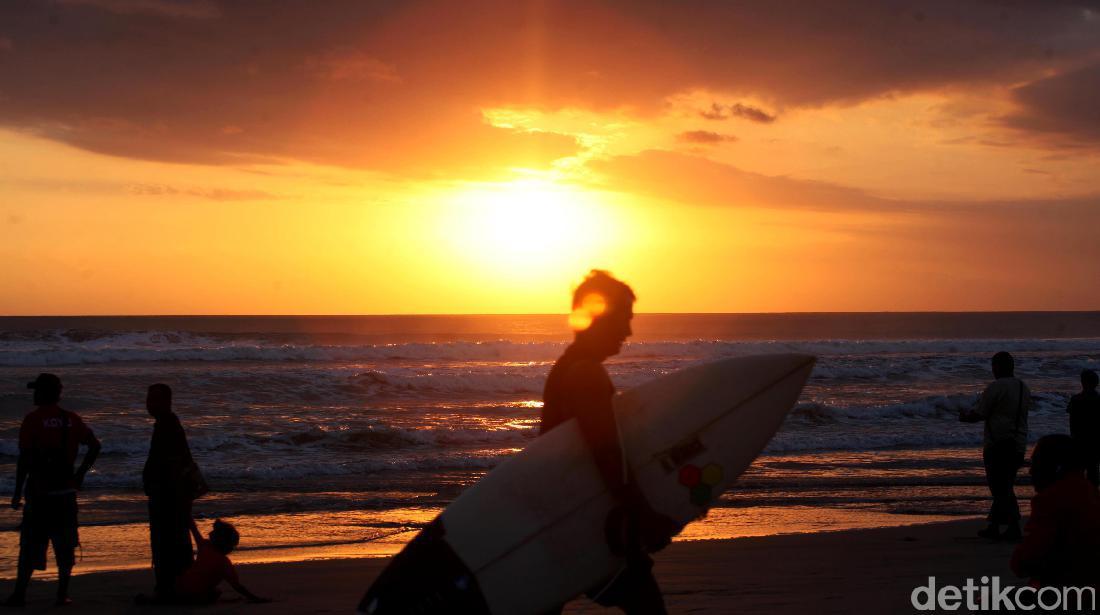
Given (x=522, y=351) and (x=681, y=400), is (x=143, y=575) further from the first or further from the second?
(x=522, y=351)

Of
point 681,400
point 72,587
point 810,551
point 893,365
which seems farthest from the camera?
point 893,365

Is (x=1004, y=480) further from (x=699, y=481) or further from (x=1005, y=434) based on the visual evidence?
(x=699, y=481)

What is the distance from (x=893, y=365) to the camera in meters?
36.5

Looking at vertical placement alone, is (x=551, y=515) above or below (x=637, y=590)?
above

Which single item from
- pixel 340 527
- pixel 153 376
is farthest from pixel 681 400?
pixel 153 376

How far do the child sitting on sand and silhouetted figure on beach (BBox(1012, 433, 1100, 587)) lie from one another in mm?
4880

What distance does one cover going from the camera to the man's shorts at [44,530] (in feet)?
21.1

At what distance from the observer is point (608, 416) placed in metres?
3.23

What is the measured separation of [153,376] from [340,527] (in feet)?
74.2

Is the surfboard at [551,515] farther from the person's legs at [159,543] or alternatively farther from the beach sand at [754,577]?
the person's legs at [159,543]

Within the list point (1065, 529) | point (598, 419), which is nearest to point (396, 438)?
point (598, 419)

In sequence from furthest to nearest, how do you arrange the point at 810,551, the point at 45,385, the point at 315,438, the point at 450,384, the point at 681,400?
the point at 450,384
the point at 315,438
the point at 810,551
the point at 45,385
the point at 681,400

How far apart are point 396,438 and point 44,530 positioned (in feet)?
39.3

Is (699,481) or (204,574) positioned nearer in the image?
(699,481)
